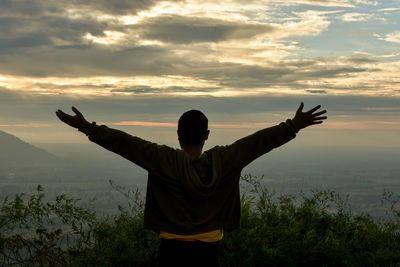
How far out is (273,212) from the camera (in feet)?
19.7

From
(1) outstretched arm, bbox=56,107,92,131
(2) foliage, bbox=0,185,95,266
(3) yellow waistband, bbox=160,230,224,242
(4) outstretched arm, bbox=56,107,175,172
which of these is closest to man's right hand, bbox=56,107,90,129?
(1) outstretched arm, bbox=56,107,92,131

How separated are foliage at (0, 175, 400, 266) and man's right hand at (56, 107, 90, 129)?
2595mm

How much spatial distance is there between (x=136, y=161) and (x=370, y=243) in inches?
181

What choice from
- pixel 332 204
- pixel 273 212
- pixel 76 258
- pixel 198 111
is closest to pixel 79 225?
pixel 76 258

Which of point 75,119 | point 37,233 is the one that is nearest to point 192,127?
point 75,119

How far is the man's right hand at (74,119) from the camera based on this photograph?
10.5ft

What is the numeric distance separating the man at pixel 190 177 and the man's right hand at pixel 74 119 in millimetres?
52

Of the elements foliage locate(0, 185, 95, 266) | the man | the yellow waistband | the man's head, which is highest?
the man's head

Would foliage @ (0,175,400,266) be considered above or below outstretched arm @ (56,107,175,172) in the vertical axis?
below

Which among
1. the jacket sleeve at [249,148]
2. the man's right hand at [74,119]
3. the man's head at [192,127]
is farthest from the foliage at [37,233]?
the jacket sleeve at [249,148]

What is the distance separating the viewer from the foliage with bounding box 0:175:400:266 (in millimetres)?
5320

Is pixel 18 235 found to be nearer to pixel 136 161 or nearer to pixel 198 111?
pixel 136 161

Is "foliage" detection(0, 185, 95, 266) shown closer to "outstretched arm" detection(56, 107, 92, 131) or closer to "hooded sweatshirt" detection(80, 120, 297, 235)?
"outstretched arm" detection(56, 107, 92, 131)

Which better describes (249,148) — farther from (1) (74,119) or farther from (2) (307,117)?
(1) (74,119)
